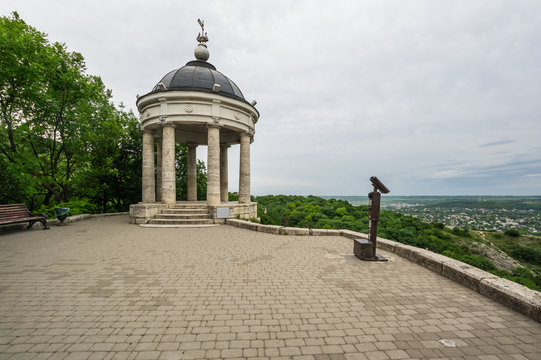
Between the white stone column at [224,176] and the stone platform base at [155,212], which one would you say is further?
the white stone column at [224,176]

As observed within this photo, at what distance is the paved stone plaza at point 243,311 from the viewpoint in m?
2.57

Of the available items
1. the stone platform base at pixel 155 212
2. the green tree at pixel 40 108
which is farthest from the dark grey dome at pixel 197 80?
the stone platform base at pixel 155 212

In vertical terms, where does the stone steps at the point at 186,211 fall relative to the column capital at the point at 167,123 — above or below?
below

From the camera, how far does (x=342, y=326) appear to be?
301 centimetres

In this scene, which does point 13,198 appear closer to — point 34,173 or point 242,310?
point 34,173

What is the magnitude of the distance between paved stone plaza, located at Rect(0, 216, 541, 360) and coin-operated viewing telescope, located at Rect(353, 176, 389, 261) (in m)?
0.28

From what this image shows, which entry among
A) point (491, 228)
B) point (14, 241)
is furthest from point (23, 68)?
point (491, 228)

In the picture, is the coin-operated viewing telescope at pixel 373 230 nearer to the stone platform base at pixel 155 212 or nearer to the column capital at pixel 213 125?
the stone platform base at pixel 155 212

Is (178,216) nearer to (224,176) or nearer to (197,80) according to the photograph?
(224,176)

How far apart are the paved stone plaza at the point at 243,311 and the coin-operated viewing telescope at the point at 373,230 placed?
28 centimetres

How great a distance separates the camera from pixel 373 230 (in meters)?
6.10

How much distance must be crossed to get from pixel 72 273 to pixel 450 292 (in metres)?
7.83

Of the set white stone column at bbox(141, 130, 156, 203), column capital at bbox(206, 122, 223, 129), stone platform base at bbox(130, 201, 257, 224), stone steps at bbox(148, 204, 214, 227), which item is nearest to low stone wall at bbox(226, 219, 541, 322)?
stone platform base at bbox(130, 201, 257, 224)

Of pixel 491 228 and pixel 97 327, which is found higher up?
pixel 97 327
